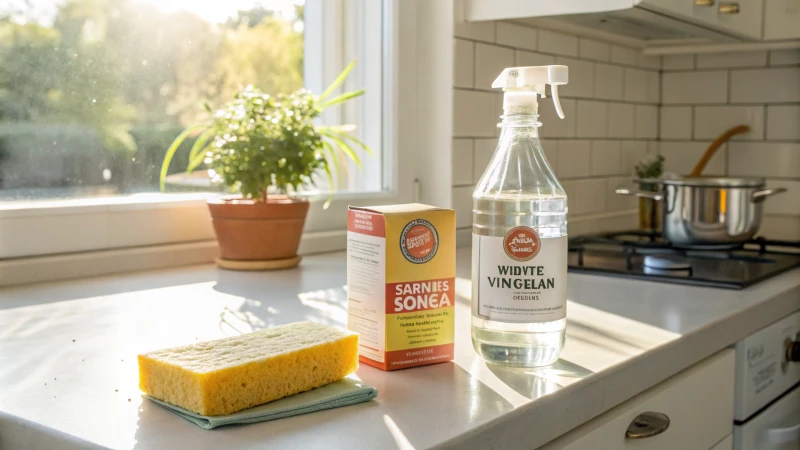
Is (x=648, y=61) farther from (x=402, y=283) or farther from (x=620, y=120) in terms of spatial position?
(x=402, y=283)

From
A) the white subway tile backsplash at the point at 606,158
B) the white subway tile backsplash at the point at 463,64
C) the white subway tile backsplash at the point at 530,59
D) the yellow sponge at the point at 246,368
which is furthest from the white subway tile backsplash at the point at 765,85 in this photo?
the yellow sponge at the point at 246,368

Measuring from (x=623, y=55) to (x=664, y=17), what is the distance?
0.58 metres

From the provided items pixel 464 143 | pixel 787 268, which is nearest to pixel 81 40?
pixel 464 143

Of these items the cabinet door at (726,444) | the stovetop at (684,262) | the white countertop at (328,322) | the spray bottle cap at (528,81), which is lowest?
the cabinet door at (726,444)

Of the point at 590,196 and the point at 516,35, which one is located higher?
the point at 516,35

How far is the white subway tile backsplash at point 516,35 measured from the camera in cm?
179

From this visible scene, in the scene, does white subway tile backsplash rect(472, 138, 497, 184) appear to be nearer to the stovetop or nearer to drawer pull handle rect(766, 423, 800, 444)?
the stovetop

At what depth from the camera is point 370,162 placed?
1.78m

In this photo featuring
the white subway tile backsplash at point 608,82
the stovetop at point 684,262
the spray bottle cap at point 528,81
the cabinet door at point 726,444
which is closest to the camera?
the spray bottle cap at point 528,81

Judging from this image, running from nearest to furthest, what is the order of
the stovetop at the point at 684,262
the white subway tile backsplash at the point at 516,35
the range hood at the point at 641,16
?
the stovetop at the point at 684,262 → the range hood at the point at 641,16 → the white subway tile backsplash at the point at 516,35

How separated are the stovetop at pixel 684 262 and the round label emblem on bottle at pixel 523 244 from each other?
0.61 m

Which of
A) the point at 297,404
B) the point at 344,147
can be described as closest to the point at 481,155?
the point at 344,147

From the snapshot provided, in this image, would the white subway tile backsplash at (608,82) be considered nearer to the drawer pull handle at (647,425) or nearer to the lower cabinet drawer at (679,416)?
the lower cabinet drawer at (679,416)

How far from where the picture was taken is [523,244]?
2.48ft
